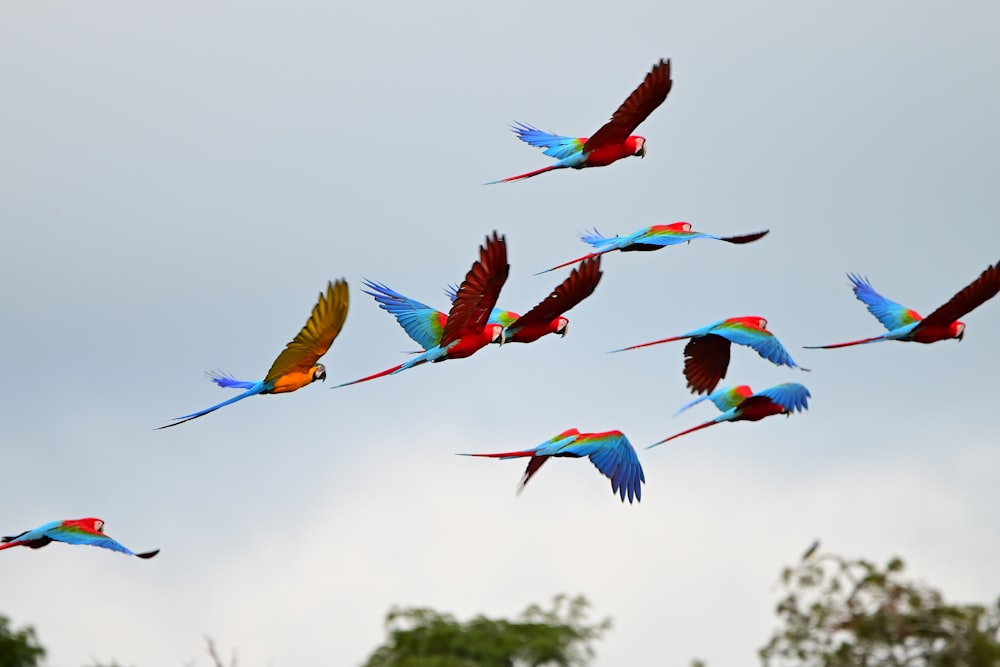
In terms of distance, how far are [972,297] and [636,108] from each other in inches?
132

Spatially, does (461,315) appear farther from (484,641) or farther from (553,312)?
(484,641)

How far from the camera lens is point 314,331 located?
1488 centimetres

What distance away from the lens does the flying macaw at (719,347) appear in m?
17.1

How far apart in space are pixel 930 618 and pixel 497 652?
28.3 ft

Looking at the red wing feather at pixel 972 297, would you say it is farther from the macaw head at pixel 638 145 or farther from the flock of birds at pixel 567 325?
the macaw head at pixel 638 145

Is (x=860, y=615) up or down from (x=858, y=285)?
down

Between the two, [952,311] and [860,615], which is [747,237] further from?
[860,615]

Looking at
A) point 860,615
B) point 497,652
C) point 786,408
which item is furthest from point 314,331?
point 497,652

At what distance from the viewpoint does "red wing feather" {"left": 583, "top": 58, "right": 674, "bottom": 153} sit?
16.0 metres

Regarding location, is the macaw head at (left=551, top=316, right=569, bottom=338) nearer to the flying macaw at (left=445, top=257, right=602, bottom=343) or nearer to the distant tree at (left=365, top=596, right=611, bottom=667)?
the flying macaw at (left=445, top=257, right=602, bottom=343)

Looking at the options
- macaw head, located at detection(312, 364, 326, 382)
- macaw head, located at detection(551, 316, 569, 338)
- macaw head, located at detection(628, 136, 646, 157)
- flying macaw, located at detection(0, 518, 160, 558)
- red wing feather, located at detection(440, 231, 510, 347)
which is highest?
macaw head, located at detection(628, 136, 646, 157)

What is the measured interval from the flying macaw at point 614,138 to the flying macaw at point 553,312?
121 cm

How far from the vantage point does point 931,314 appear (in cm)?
1700

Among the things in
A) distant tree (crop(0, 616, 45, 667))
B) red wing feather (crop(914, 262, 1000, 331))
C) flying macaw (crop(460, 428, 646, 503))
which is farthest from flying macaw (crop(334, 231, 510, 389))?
distant tree (crop(0, 616, 45, 667))
